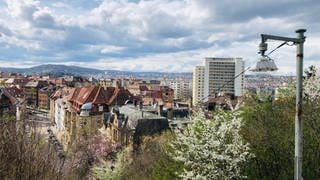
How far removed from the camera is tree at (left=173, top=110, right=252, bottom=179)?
702 inches

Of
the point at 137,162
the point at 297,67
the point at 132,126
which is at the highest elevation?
the point at 297,67

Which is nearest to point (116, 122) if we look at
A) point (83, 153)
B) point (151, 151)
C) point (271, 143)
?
point (83, 153)

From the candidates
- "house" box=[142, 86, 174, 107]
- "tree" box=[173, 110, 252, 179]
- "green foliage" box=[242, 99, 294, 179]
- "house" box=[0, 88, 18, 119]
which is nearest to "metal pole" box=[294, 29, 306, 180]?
"house" box=[0, 88, 18, 119]

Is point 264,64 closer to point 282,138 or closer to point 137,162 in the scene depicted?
point 282,138

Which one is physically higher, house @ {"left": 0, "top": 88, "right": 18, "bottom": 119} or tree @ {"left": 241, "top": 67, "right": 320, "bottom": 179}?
house @ {"left": 0, "top": 88, "right": 18, "bottom": 119}

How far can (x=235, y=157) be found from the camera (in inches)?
715

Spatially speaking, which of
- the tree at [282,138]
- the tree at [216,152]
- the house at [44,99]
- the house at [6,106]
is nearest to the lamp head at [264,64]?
the house at [6,106]

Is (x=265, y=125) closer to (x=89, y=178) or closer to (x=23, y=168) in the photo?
(x=23, y=168)

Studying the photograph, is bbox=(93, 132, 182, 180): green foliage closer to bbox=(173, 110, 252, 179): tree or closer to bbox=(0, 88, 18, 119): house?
bbox=(0, 88, 18, 119): house

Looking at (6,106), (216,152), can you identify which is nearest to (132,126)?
(6,106)

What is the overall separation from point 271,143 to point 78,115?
52322 mm

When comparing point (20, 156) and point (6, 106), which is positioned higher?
point (6, 106)

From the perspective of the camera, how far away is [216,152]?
17.8 m

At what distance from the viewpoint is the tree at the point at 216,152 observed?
17828 millimetres
